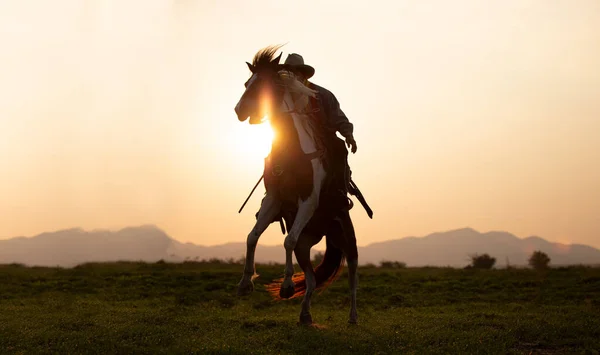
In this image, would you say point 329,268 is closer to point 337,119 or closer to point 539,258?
point 337,119

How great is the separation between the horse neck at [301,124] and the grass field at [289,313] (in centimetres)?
331

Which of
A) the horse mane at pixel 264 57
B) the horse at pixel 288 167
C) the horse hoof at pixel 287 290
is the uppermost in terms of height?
the horse mane at pixel 264 57

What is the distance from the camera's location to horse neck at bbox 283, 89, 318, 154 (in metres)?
10.7

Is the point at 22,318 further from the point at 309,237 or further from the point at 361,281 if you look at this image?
the point at 361,281

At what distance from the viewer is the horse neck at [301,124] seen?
35.2ft

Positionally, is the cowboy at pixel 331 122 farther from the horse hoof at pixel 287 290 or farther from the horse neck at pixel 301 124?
the horse hoof at pixel 287 290

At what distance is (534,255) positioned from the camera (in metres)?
36.7

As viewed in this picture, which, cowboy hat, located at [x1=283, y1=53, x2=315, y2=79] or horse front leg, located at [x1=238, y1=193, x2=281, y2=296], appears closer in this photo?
horse front leg, located at [x1=238, y1=193, x2=281, y2=296]

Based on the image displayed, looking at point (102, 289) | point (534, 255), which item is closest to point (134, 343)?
point (102, 289)

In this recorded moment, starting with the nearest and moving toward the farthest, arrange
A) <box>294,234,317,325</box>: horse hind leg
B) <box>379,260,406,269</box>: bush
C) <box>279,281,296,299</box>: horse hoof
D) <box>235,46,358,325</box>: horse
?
<box>279,281,296,299</box>: horse hoof → <box>235,46,358,325</box>: horse → <box>294,234,317,325</box>: horse hind leg → <box>379,260,406,269</box>: bush

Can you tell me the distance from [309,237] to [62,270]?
1614 cm

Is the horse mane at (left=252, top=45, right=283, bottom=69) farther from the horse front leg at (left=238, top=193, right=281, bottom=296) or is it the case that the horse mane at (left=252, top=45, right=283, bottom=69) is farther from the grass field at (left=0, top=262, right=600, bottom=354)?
the grass field at (left=0, top=262, right=600, bottom=354)

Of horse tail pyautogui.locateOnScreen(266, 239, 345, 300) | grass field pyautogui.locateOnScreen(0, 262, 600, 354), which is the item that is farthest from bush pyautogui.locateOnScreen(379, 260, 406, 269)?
horse tail pyautogui.locateOnScreen(266, 239, 345, 300)

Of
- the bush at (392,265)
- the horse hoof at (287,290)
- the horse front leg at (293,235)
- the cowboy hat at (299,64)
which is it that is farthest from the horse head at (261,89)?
the bush at (392,265)
